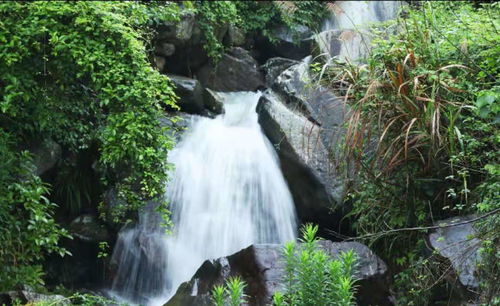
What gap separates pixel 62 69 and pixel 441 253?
410cm

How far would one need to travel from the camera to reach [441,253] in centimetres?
462

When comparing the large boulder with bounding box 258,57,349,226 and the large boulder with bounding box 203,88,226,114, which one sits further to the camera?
the large boulder with bounding box 203,88,226,114

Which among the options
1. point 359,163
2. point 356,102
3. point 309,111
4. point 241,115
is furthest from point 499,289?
point 241,115

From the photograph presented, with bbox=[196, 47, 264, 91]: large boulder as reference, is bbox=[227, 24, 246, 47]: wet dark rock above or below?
above

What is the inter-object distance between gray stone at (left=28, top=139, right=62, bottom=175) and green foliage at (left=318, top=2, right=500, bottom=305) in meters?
3.27

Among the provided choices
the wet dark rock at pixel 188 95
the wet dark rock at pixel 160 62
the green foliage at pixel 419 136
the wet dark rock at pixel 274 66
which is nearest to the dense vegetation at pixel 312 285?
the green foliage at pixel 419 136

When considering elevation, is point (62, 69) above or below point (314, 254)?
above

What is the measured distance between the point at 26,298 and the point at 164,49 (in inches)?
213

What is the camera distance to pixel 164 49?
9.27 meters

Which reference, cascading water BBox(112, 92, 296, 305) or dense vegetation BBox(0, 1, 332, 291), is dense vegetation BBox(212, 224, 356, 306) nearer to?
dense vegetation BBox(0, 1, 332, 291)

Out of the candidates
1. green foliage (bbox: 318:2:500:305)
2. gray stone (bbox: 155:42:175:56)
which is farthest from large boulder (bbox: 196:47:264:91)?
green foliage (bbox: 318:2:500:305)

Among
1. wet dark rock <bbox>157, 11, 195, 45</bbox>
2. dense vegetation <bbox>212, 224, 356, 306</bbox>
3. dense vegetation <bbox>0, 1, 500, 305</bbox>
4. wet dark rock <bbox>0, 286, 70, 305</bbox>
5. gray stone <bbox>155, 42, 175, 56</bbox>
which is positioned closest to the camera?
dense vegetation <bbox>212, 224, 356, 306</bbox>

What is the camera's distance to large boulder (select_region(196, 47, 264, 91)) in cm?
1059

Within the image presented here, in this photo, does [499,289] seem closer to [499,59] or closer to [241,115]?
[499,59]
